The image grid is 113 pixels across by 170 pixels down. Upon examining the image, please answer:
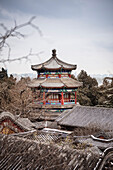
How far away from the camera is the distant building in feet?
53.7

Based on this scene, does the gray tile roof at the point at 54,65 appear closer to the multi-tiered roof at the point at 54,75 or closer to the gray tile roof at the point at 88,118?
the multi-tiered roof at the point at 54,75

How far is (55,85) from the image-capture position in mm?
16406

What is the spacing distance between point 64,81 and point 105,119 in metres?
6.10

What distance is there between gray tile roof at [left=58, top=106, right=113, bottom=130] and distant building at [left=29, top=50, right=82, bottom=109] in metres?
3.03

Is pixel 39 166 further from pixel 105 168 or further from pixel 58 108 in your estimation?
pixel 58 108

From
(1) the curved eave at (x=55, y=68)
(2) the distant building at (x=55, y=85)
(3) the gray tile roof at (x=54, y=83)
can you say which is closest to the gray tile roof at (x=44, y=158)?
(2) the distant building at (x=55, y=85)

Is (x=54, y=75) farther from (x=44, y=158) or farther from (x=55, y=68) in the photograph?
(x=44, y=158)

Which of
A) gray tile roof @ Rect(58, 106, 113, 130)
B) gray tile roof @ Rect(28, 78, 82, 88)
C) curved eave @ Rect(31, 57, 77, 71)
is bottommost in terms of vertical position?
gray tile roof @ Rect(58, 106, 113, 130)

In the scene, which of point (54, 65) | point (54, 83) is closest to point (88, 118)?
point (54, 83)

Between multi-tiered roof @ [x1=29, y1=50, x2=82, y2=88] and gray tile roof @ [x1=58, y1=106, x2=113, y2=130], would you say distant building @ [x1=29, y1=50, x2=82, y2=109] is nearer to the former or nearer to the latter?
multi-tiered roof @ [x1=29, y1=50, x2=82, y2=88]

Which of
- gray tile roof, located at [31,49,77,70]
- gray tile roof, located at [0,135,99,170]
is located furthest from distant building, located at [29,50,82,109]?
gray tile roof, located at [0,135,99,170]

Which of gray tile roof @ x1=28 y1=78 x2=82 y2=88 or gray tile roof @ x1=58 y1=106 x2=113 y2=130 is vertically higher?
gray tile roof @ x1=28 y1=78 x2=82 y2=88

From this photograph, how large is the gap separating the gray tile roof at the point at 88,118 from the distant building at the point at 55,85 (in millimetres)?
3027

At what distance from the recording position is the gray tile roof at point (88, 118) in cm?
1131
